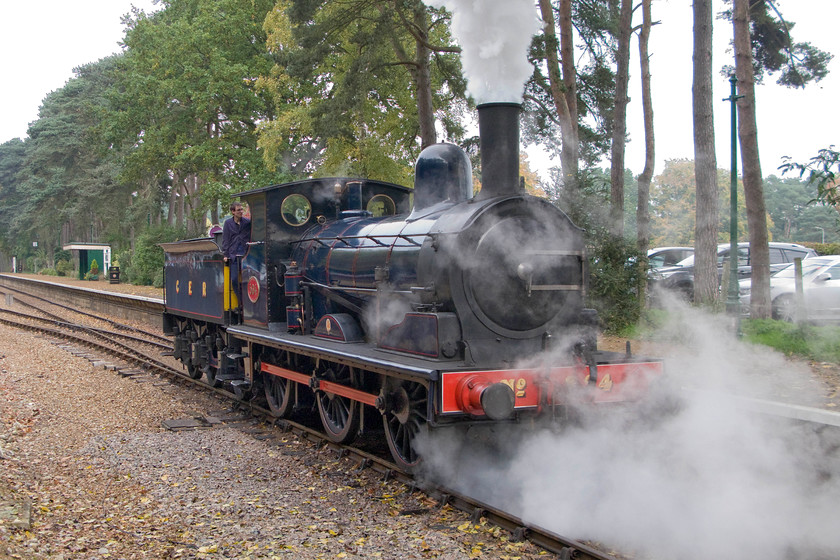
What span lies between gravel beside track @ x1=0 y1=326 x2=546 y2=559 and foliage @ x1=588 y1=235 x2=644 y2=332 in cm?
691

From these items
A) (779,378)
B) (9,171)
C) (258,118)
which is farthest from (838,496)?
(9,171)

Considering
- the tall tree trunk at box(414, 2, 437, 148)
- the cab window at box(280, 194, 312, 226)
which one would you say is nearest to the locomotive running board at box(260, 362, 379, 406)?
the cab window at box(280, 194, 312, 226)

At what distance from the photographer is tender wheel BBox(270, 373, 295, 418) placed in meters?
8.24

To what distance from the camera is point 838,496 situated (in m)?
5.52

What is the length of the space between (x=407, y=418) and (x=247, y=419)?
378cm

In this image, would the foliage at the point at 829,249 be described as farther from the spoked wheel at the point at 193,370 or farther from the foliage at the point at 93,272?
the foliage at the point at 93,272

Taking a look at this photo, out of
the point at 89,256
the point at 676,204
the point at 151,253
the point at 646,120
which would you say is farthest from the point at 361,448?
the point at 676,204

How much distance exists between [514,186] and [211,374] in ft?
22.4

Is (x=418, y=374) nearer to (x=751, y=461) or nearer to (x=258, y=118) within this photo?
(x=751, y=461)

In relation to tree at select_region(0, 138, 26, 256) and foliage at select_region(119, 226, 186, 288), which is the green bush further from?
foliage at select_region(119, 226, 186, 288)

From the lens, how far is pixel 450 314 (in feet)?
18.0

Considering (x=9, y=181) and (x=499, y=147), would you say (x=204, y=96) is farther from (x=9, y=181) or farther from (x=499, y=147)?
(x=9, y=181)

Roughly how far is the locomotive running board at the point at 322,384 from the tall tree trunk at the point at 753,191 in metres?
7.63

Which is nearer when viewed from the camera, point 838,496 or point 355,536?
point 355,536
